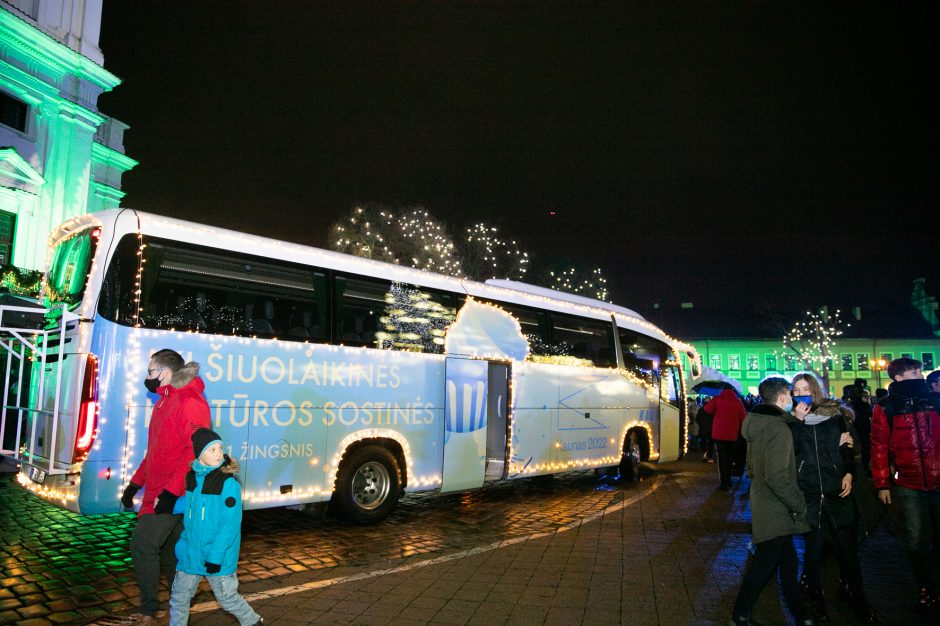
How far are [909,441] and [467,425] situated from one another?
6.04m

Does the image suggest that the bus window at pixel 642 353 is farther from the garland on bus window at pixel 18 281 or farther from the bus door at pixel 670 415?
the garland on bus window at pixel 18 281

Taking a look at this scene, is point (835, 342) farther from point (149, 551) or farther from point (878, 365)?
point (149, 551)

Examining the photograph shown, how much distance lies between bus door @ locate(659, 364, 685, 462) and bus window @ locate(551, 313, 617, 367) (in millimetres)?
2455

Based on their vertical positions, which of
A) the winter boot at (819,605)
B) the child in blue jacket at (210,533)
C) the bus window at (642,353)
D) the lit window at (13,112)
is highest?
the lit window at (13,112)

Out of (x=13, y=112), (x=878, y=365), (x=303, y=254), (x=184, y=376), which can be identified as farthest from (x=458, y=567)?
(x=878, y=365)

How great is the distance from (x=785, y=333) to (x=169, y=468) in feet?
244

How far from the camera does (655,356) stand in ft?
49.5

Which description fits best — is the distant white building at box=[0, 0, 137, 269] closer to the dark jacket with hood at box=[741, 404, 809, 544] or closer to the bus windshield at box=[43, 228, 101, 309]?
the bus windshield at box=[43, 228, 101, 309]

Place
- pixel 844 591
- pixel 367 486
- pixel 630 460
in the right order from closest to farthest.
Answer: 1. pixel 844 591
2. pixel 367 486
3. pixel 630 460

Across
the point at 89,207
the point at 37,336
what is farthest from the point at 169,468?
the point at 89,207

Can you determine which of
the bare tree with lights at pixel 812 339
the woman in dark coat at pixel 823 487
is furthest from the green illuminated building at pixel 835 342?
the woman in dark coat at pixel 823 487

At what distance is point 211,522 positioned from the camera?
430 centimetres

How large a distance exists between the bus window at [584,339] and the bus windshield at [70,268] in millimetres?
7657

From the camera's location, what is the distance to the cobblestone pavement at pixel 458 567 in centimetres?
536
